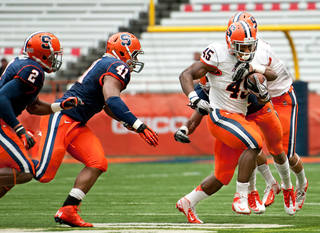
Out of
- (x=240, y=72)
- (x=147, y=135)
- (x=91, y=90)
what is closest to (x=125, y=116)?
(x=147, y=135)

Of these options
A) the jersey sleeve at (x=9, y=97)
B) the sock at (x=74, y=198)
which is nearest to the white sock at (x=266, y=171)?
the sock at (x=74, y=198)

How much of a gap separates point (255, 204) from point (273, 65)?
1258mm

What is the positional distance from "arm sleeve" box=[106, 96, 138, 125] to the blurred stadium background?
23.5 feet

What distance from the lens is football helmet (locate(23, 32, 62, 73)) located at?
4.51 m

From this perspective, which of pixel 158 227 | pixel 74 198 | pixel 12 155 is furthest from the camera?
pixel 74 198

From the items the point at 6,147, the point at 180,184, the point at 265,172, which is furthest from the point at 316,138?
the point at 6,147

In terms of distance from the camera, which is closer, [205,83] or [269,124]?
[269,124]

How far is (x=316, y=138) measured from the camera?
1162 cm

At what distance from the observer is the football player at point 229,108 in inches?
174

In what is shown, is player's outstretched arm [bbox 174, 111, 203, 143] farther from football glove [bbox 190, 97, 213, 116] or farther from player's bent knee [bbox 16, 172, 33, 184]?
player's bent knee [bbox 16, 172, 33, 184]

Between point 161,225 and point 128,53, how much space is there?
4.69ft

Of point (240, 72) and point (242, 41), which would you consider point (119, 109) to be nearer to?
point (240, 72)

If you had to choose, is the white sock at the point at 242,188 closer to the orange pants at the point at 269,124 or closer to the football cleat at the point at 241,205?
the football cleat at the point at 241,205

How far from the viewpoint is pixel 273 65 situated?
516 centimetres
